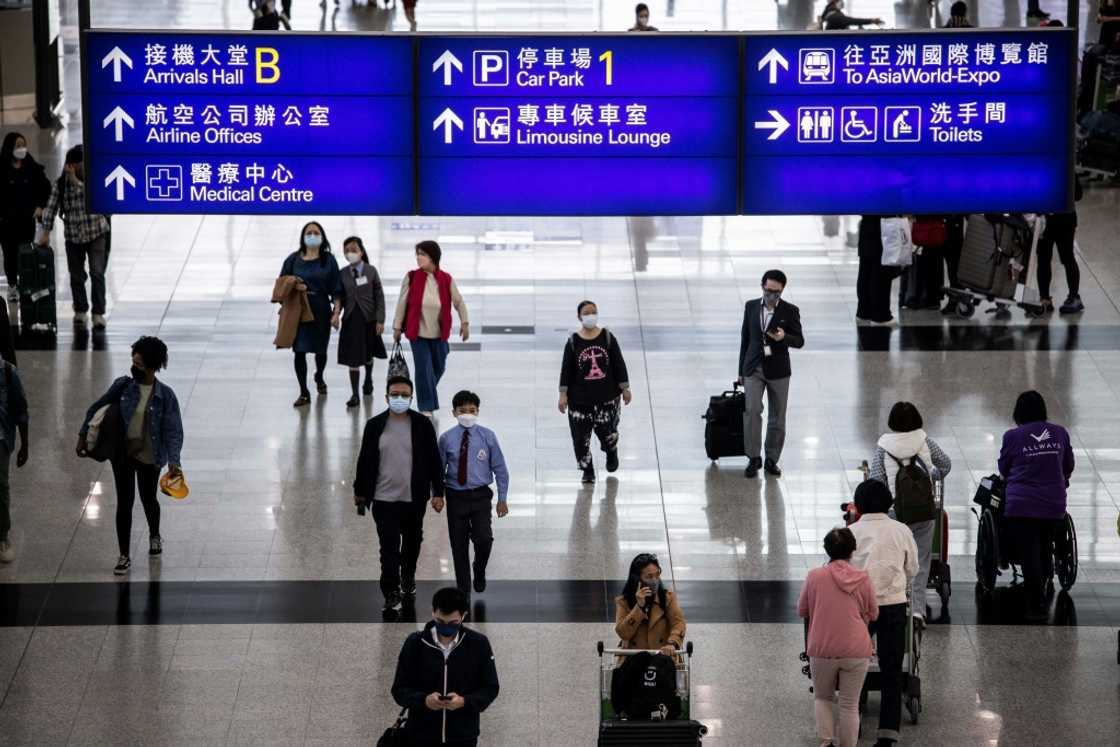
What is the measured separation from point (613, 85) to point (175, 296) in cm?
836

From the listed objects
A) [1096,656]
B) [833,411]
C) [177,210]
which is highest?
[177,210]

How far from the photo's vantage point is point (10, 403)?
40.1 feet

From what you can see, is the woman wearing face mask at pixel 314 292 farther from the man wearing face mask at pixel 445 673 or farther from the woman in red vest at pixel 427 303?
the man wearing face mask at pixel 445 673

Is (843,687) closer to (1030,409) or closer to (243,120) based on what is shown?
(1030,409)

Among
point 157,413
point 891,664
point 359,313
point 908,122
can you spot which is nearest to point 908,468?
point 891,664

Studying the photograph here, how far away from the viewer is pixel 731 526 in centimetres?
1310

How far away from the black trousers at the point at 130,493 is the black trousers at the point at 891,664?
4.60 m

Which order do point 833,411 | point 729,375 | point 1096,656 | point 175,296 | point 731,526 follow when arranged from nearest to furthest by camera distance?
point 1096,656
point 731,526
point 833,411
point 729,375
point 175,296

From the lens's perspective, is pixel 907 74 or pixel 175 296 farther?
pixel 175 296

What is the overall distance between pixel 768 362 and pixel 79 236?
658cm

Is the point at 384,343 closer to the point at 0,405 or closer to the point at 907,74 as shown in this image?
the point at 0,405

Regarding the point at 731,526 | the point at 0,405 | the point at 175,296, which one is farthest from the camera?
the point at 175,296

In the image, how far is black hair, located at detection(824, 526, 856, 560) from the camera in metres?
9.36

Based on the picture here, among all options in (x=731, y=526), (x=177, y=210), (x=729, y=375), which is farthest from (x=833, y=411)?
(x=177, y=210)
